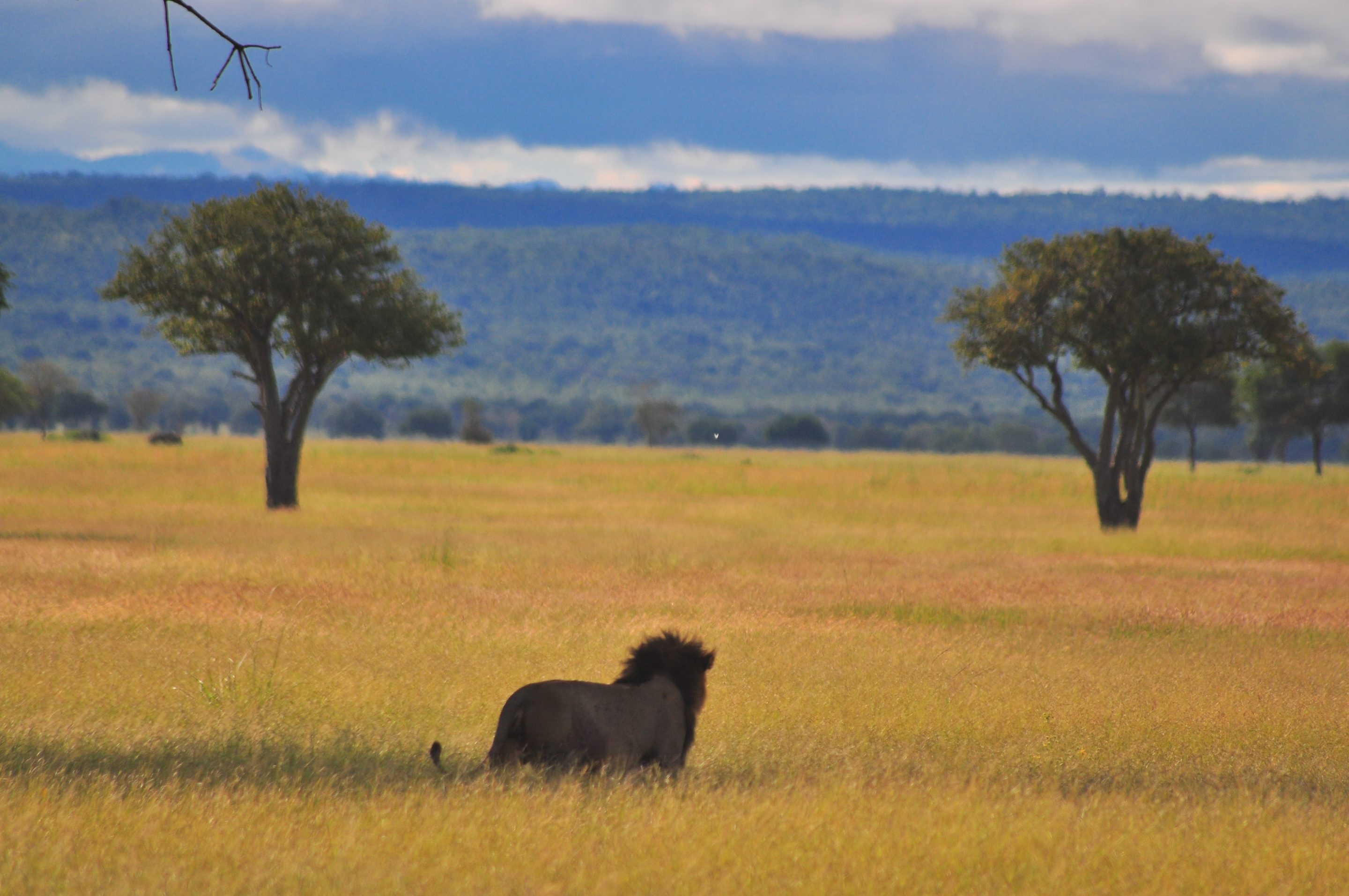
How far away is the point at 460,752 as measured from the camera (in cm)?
853

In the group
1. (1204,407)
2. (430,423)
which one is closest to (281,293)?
(1204,407)

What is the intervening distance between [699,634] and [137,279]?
24508mm

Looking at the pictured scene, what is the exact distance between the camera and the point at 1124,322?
3183 centimetres

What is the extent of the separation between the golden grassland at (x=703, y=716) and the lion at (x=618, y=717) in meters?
0.20

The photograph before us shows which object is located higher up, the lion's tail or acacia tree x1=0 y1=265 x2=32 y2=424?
acacia tree x1=0 y1=265 x2=32 y2=424

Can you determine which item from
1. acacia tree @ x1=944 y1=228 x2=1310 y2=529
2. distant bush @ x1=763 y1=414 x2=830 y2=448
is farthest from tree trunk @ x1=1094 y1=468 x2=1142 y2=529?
distant bush @ x1=763 y1=414 x2=830 y2=448

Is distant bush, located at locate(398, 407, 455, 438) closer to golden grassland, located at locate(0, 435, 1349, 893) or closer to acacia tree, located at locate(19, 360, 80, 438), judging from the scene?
acacia tree, located at locate(19, 360, 80, 438)

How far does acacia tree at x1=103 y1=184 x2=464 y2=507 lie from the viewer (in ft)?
107

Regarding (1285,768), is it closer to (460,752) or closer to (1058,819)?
(1058,819)

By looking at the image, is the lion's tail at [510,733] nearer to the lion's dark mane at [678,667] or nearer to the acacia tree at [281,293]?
the lion's dark mane at [678,667]

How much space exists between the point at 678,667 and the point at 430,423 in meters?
185

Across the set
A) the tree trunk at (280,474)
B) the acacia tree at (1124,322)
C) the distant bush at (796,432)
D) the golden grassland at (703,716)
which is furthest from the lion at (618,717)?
the distant bush at (796,432)

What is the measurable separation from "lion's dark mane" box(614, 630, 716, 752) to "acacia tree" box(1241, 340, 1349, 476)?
8073 cm

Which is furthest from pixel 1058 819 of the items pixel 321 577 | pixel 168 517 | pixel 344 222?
pixel 344 222
